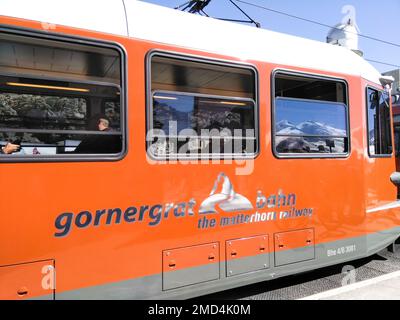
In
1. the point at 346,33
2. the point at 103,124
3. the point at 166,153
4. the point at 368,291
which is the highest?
the point at 346,33

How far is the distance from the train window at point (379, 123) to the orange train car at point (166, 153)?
0.74 feet

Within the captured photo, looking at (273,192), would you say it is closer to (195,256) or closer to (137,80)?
(195,256)

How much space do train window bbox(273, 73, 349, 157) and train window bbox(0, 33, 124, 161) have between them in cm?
182

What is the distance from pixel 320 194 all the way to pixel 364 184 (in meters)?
0.79

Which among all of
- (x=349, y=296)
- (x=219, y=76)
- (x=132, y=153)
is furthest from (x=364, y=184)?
(x=132, y=153)

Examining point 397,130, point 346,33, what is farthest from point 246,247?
point 397,130

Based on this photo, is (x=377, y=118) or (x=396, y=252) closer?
(x=377, y=118)

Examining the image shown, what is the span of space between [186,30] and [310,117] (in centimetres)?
179

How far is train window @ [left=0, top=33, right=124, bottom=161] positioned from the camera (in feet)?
8.82

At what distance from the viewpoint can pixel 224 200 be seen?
11.6 feet

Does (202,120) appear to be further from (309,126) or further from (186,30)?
(309,126)

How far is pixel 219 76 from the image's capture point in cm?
362

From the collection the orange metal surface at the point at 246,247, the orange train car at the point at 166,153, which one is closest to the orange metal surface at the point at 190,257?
the orange train car at the point at 166,153

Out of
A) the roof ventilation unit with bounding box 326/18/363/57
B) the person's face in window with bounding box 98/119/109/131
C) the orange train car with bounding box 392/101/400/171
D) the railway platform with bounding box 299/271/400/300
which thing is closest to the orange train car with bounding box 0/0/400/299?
the person's face in window with bounding box 98/119/109/131
